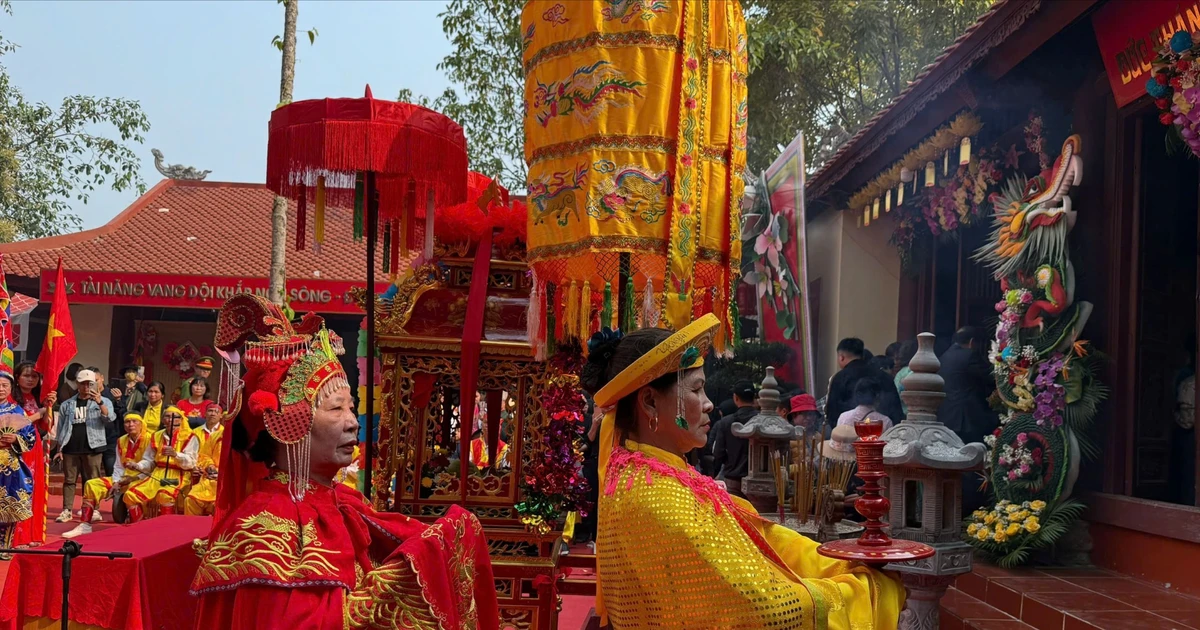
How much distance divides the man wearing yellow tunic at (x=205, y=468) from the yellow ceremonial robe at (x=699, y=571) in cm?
747

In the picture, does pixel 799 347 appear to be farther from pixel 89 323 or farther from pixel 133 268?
pixel 89 323

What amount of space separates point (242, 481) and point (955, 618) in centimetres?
336

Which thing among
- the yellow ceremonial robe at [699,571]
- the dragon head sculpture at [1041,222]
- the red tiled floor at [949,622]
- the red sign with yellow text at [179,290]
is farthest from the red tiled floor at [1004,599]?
the red sign with yellow text at [179,290]

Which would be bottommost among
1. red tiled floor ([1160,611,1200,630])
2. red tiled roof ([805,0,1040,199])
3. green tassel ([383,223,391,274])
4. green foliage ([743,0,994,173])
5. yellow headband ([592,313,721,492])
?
red tiled floor ([1160,611,1200,630])

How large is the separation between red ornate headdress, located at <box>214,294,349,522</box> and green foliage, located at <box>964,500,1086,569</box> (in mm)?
4141

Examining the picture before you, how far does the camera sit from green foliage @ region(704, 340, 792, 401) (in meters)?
10.8

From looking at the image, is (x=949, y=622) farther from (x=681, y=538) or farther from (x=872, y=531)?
(x=681, y=538)

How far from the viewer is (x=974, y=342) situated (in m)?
7.43

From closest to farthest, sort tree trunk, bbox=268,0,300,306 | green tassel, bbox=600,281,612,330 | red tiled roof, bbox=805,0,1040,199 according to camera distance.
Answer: green tassel, bbox=600,281,612,330, red tiled roof, bbox=805,0,1040,199, tree trunk, bbox=268,0,300,306

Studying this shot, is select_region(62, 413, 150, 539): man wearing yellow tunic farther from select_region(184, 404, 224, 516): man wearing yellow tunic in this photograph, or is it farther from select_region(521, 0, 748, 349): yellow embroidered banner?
select_region(521, 0, 748, 349): yellow embroidered banner

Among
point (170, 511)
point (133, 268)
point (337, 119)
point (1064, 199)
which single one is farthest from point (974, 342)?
point (133, 268)

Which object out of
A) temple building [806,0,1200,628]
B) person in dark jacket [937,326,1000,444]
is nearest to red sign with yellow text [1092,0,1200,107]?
temple building [806,0,1200,628]

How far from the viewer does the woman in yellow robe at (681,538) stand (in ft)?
8.04

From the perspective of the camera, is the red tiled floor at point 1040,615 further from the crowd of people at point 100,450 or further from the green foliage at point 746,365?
the crowd of people at point 100,450
